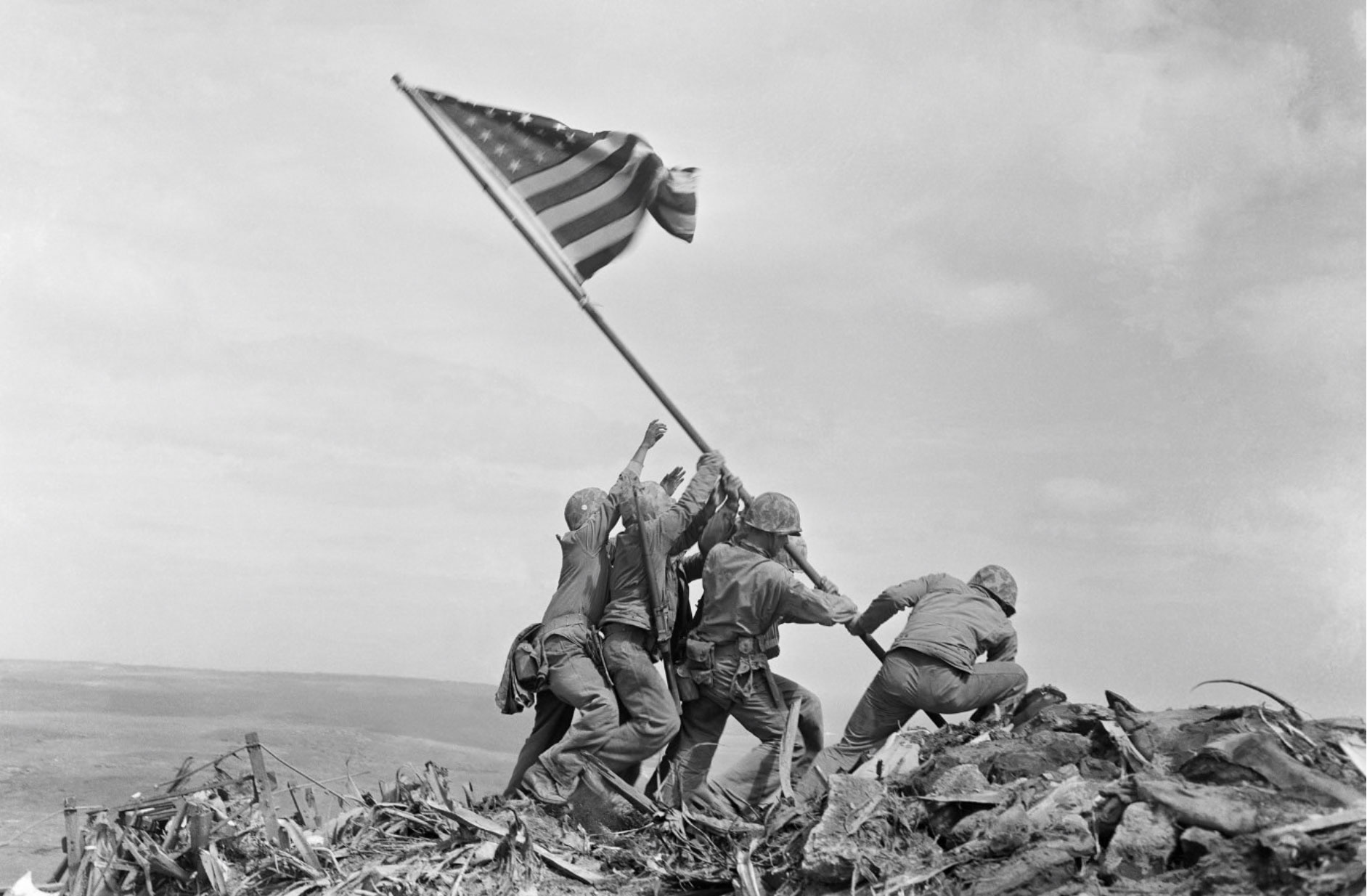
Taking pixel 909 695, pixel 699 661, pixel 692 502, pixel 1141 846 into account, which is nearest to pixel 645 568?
pixel 692 502

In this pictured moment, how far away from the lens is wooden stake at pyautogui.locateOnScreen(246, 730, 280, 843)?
8.96 metres

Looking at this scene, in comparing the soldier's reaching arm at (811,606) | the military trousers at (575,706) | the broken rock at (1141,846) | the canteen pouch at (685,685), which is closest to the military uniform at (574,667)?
the military trousers at (575,706)

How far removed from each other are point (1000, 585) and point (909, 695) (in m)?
1.33

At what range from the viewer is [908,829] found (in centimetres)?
763

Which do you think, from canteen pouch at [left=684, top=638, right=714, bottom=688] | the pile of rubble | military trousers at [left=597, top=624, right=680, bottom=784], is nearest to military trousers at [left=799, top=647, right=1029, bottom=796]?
the pile of rubble

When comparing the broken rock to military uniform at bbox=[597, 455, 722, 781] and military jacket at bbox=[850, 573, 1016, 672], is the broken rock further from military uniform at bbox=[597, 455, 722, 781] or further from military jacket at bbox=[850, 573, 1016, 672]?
military uniform at bbox=[597, 455, 722, 781]

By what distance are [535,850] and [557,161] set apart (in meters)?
5.65

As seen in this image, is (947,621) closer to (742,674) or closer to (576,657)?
(742,674)

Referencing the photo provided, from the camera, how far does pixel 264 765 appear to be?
9.48 meters

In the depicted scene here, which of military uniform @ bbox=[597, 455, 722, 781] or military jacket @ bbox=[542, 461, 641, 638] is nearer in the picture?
military uniform @ bbox=[597, 455, 722, 781]

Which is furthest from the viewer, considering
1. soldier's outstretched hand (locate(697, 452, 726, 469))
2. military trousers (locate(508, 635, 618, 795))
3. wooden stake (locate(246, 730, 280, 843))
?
soldier's outstretched hand (locate(697, 452, 726, 469))

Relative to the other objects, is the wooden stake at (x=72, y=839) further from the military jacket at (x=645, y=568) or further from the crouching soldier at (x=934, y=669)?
the crouching soldier at (x=934, y=669)

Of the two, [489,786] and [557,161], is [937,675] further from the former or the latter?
[557,161]

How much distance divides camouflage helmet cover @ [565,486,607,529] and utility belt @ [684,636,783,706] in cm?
134
